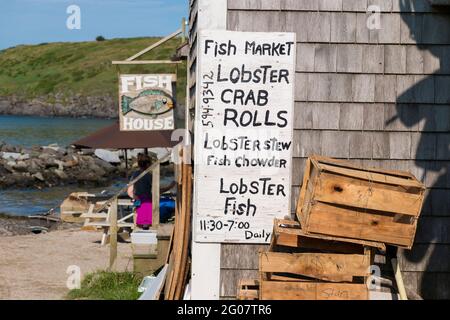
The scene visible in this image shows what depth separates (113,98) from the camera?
381 ft

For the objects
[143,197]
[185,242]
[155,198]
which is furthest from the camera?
[143,197]

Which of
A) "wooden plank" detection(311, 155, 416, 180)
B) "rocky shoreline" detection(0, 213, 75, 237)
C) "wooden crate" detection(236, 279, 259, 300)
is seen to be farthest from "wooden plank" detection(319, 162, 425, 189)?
"rocky shoreline" detection(0, 213, 75, 237)

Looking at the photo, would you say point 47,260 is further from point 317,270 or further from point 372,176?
point 372,176

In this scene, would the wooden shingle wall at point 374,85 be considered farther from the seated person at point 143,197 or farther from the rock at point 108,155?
the rock at point 108,155

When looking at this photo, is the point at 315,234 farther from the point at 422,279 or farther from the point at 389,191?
the point at 422,279

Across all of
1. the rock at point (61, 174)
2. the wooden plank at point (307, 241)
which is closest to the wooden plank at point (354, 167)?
the wooden plank at point (307, 241)

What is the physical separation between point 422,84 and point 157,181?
18.5 feet

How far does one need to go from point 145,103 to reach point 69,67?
12807 cm

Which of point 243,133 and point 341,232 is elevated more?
point 243,133

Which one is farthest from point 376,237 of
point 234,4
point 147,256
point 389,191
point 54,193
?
point 54,193

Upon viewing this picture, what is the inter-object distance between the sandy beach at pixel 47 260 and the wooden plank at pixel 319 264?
4428 mm

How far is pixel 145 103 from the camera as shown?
11750mm

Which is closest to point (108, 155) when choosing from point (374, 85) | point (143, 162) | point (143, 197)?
point (143, 162)

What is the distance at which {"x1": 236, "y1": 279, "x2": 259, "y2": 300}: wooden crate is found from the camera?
717 centimetres
